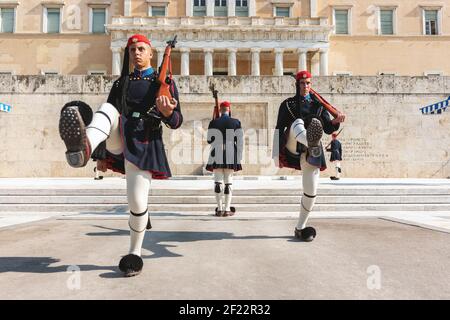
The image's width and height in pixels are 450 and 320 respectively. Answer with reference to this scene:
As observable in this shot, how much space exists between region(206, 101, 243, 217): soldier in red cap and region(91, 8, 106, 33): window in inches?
1234

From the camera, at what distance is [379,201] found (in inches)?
291

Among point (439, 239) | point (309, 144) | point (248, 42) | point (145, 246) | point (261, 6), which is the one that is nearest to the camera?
point (309, 144)

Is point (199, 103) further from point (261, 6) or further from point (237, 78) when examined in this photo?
point (261, 6)

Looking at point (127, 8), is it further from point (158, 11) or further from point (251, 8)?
point (251, 8)

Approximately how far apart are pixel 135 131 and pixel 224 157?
11.7 ft

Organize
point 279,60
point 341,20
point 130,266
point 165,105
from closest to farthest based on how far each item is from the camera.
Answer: point 130,266 → point 165,105 → point 279,60 → point 341,20

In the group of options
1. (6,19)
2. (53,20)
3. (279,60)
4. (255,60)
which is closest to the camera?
(279,60)

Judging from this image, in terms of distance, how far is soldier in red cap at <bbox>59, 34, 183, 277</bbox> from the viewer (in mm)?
2631

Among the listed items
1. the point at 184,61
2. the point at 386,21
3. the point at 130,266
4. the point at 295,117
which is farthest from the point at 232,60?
the point at 130,266

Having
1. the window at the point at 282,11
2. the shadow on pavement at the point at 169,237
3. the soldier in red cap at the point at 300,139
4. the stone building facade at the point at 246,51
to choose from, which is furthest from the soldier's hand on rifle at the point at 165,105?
the window at the point at 282,11

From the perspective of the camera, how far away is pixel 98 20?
32.7 meters

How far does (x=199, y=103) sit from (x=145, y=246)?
35.5 ft

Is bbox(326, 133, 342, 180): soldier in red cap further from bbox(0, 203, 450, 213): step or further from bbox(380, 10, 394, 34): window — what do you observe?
bbox(380, 10, 394, 34): window

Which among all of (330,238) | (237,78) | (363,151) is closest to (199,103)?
(237,78)
